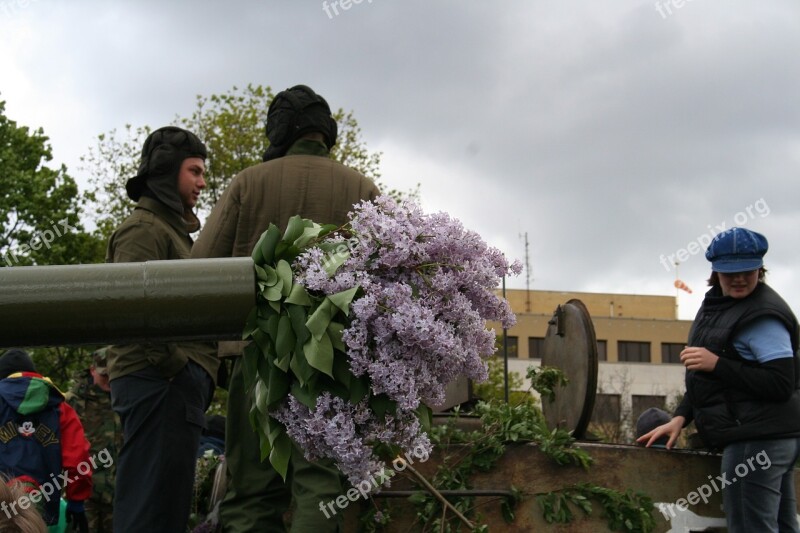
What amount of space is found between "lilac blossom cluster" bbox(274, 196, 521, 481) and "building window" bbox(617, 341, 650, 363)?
67810 mm

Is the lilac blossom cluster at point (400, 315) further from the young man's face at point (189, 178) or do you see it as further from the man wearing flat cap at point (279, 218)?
the young man's face at point (189, 178)

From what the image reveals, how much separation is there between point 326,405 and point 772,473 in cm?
320

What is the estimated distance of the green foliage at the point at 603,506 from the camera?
5.21m

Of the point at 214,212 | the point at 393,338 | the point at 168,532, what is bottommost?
the point at 168,532

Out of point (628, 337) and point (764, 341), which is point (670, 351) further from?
point (764, 341)

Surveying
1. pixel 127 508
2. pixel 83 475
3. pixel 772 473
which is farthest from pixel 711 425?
pixel 83 475

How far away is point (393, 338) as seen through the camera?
8.14 feet

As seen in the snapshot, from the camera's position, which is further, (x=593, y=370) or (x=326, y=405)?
(x=593, y=370)

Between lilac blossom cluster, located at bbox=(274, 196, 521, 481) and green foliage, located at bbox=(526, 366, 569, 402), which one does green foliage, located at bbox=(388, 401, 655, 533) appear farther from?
lilac blossom cluster, located at bbox=(274, 196, 521, 481)

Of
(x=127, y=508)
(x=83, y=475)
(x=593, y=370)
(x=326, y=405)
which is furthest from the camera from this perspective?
(x=83, y=475)

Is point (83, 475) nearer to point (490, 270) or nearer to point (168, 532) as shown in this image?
point (168, 532)

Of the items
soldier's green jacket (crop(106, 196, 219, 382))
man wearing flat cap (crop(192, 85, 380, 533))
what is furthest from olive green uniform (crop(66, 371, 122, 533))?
man wearing flat cap (crop(192, 85, 380, 533))

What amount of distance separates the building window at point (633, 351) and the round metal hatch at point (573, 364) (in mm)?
63621

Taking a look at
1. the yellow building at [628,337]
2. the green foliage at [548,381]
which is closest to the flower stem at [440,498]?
the green foliage at [548,381]
